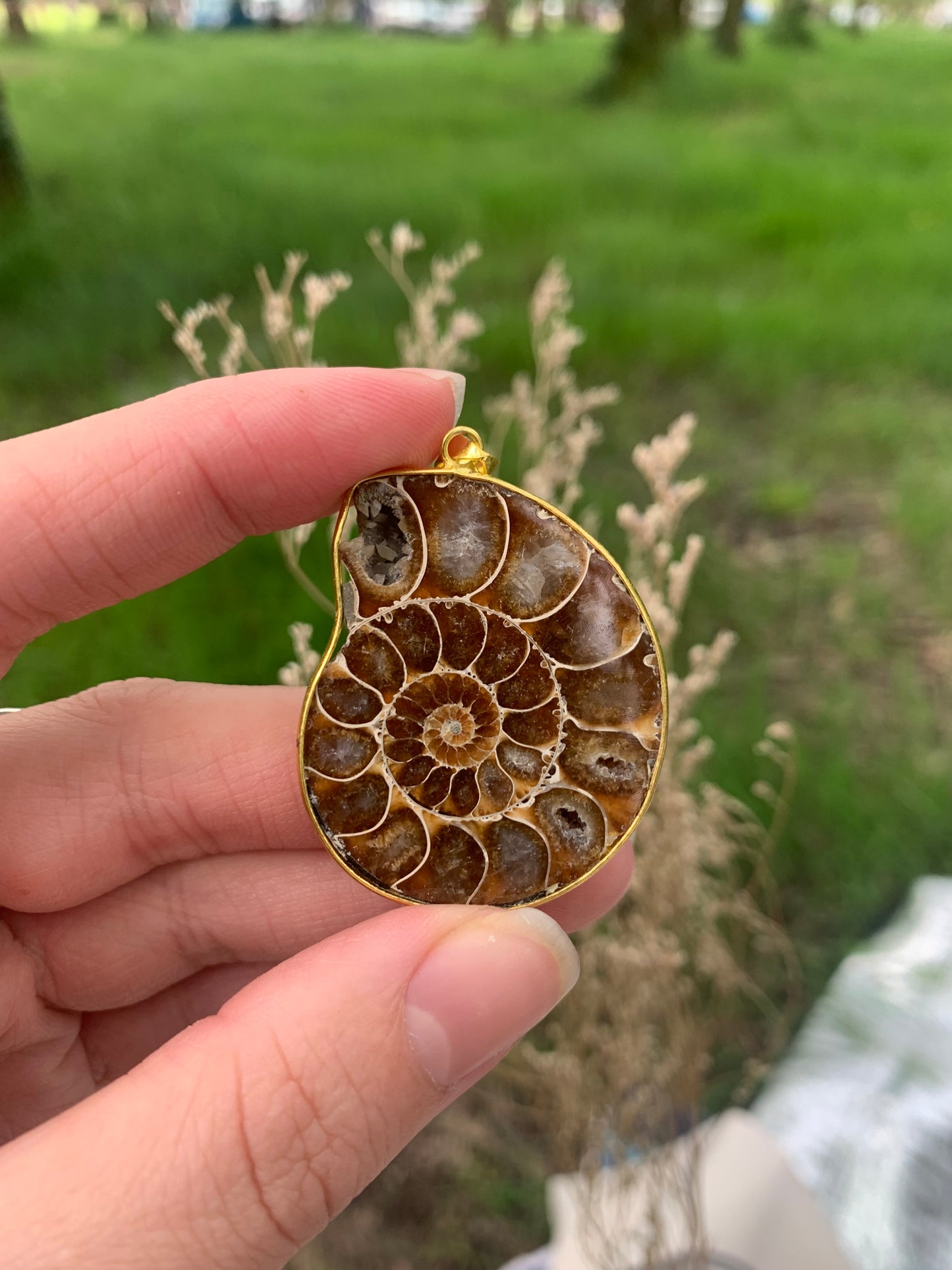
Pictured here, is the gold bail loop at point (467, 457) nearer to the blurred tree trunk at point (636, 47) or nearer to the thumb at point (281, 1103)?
the thumb at point (281, 1103)

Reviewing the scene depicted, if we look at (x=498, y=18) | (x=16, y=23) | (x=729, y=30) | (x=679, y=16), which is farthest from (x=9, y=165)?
(x=729, y=30)

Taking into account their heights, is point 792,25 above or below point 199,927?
above

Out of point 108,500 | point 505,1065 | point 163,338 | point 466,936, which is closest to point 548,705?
point 466,936

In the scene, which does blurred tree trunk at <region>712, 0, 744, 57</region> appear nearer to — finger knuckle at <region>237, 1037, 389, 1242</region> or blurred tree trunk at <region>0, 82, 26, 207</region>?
blurred tree trunk at <region>0, 82, 26, 207</region>

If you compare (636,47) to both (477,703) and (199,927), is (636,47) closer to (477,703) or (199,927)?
(477,703)

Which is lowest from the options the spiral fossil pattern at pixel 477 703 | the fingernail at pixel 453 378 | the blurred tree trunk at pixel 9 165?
the spiral fossil pattern at pixel 477 703

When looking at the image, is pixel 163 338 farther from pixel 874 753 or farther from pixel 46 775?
pixel 874 753

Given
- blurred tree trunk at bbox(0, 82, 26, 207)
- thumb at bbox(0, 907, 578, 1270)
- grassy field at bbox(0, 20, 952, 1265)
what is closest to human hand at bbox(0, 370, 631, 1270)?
thumb at bbox(0, 907, 578, 1270)

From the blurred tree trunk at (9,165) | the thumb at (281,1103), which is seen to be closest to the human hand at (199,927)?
the thumb at (281,1103)
